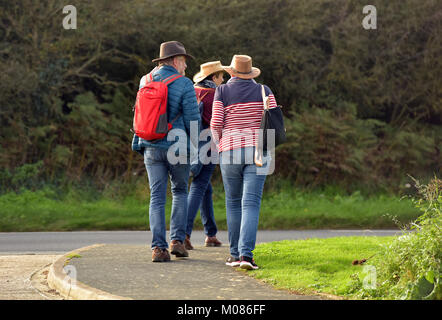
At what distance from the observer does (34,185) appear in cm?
1631

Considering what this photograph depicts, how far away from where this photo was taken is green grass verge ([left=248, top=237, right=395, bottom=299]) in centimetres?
663

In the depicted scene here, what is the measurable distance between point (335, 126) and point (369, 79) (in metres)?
2.74

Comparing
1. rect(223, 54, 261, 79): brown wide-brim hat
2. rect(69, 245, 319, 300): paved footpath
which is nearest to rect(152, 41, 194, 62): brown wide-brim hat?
rect(223, 54, 261, 79): brown wide-brim hat

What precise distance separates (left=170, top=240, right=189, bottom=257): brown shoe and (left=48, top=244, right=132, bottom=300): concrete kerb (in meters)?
1.24

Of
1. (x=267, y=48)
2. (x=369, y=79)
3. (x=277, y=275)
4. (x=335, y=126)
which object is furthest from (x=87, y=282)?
(x=369, y=79)

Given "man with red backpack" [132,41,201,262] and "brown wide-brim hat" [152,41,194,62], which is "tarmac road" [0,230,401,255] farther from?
"brown wide-brim hat" [152,41,194,62]

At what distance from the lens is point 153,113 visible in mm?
7836

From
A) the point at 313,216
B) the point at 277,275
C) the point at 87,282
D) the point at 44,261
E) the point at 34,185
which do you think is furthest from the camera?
the point at 34,185

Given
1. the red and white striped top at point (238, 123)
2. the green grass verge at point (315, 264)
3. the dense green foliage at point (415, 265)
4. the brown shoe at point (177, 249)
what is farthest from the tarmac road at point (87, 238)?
the dense green foliage at point (415, 265)

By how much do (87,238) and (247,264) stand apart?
16.2 feet

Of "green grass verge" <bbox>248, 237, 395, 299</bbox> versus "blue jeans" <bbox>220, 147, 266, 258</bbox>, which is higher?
"blue jeans" <bbox>220, 147, 266, 258</bbox>

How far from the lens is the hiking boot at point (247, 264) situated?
753cm

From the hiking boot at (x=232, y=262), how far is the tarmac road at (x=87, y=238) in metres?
2.76
